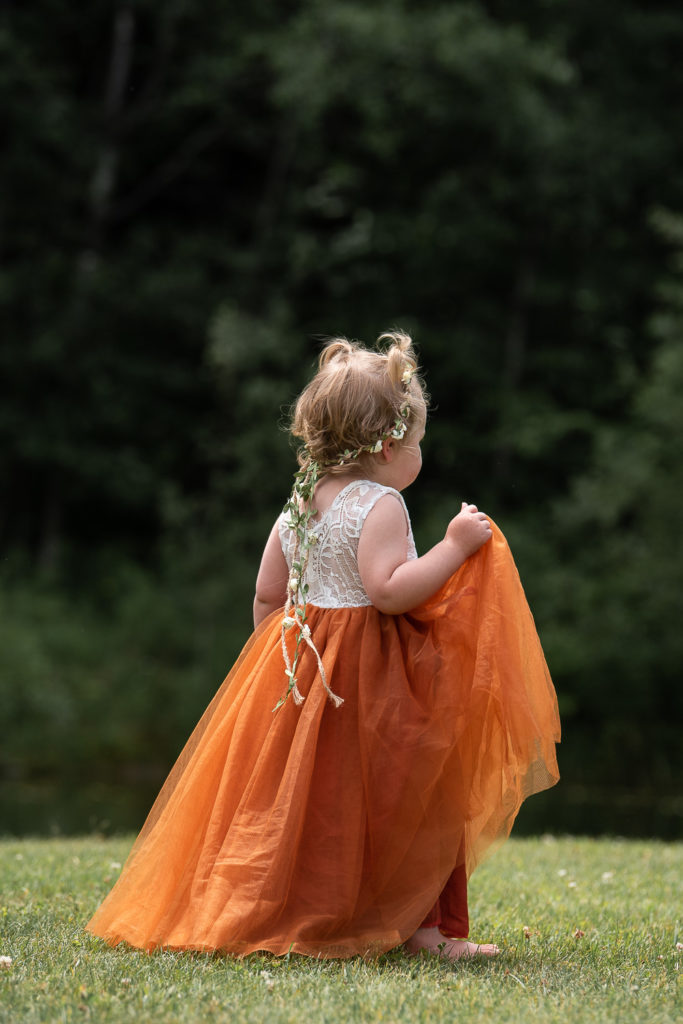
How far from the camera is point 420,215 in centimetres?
1948

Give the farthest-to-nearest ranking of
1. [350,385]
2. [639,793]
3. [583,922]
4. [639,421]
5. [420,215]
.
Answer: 1. [420,215]
2. [639,421]
3. [639,793]
4. [583,922]
5. [350,385]

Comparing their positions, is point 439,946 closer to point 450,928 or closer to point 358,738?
point 450,928

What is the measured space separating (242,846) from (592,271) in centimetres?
1738

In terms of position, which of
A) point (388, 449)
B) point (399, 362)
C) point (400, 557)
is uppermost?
point (399, 362)

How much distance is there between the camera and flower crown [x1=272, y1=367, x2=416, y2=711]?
3.76 m

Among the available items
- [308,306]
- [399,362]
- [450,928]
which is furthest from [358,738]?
[308,306]

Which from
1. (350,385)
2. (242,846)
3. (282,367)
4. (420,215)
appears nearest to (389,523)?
(350,385)

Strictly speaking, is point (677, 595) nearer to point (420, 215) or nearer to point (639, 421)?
point (639, 421)

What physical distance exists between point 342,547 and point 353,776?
691mm

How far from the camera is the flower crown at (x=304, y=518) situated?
3756mm

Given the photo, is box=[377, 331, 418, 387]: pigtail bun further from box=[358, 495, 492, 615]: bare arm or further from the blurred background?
the blurred background

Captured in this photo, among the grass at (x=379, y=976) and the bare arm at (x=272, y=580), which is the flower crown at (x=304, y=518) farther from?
the grass at (x=379, y=976)

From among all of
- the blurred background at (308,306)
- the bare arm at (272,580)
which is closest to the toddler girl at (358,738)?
the bare arm at (272,580)

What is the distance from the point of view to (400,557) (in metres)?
3.68
